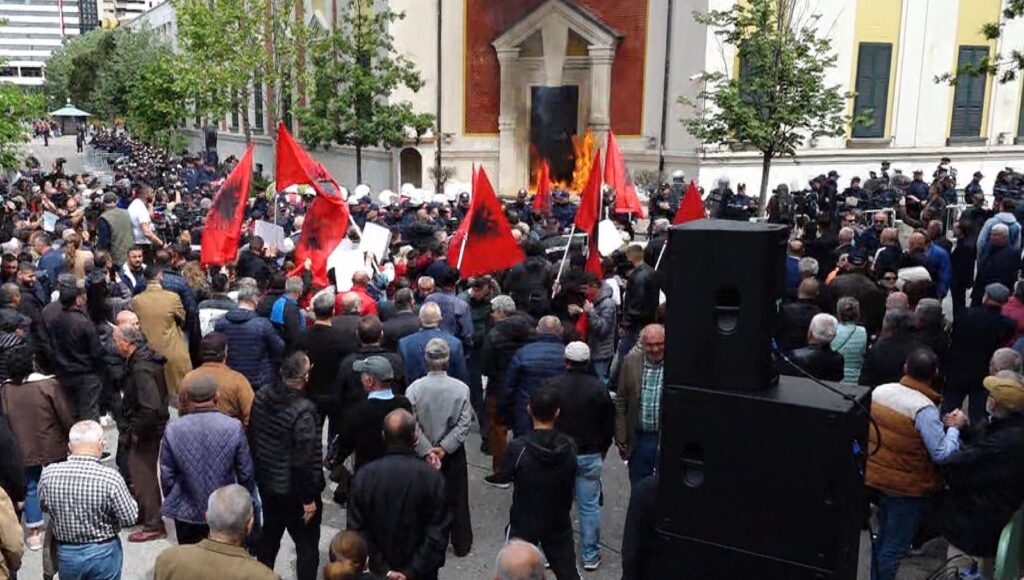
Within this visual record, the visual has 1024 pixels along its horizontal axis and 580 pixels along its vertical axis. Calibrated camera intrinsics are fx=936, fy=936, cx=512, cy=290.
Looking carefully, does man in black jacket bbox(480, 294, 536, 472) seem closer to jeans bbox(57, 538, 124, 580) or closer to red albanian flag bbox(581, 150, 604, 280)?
red albanian flag bbox(581, 150, 604, 280)

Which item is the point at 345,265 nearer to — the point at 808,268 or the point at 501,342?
the point at 501,342

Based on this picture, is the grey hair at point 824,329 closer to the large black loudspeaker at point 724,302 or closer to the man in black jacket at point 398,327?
the man in black jacket at point 398,327

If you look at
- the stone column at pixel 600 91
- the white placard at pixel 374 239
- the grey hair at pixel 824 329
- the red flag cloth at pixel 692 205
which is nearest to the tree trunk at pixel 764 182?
the stone column at pixel 600 91

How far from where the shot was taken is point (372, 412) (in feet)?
20.3

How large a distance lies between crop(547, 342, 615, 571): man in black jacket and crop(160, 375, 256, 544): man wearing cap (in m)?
2.14

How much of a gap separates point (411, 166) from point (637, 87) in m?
7.03

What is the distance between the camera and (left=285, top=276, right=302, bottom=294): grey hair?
8773 mm

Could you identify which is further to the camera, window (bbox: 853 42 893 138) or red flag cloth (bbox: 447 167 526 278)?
window (bbox: 853 42 893 138)

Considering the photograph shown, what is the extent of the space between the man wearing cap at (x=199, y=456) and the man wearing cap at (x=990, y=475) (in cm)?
435

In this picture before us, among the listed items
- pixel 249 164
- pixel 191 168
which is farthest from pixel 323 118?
pixel 249 164

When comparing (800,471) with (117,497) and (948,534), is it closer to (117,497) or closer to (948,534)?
(948,534)

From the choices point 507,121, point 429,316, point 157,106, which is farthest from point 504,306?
point 157,106

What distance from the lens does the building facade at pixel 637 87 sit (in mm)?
25938

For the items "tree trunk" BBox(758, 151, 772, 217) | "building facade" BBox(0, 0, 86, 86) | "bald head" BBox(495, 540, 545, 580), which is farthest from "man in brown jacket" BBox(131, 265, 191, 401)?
"building facade" BBox(0, 0, 86, 86)
